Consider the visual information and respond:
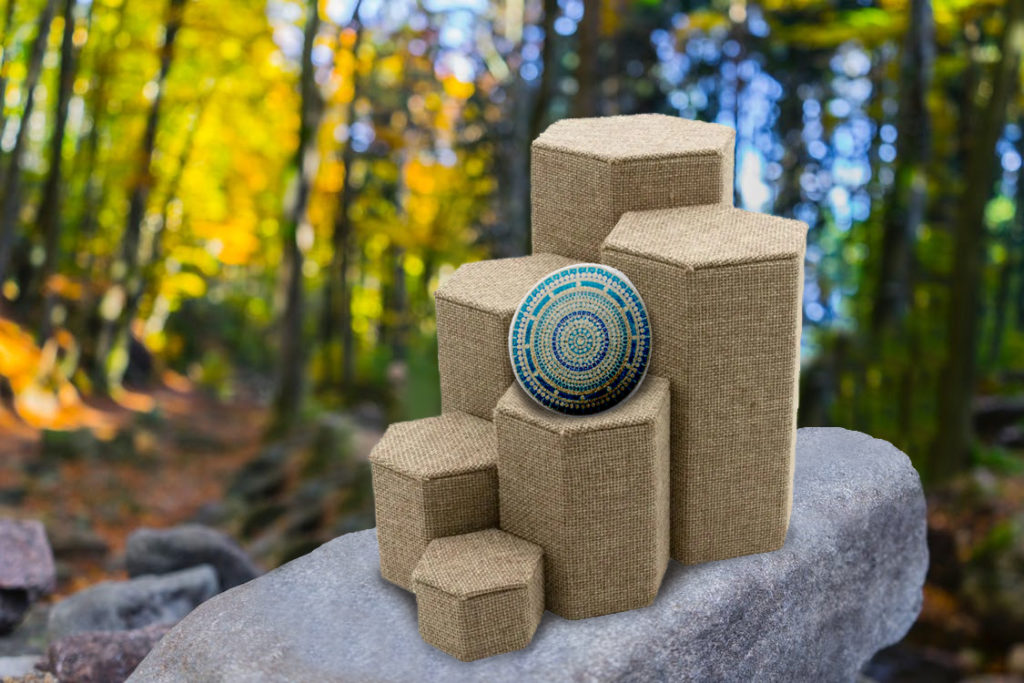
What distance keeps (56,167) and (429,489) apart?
8.37 metres

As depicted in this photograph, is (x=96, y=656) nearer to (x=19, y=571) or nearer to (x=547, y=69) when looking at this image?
(x=19, y=571)

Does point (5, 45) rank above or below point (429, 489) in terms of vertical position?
above

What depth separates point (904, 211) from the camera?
9.40m

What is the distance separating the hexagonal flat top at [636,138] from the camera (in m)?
3.05

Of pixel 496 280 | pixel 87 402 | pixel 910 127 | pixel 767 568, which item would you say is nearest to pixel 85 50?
pixel 87 402

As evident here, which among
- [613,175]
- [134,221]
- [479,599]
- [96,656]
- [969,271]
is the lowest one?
[96,656]

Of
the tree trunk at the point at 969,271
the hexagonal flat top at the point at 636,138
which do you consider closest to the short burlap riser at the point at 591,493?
the hexagonal flat top at the point at 636,138

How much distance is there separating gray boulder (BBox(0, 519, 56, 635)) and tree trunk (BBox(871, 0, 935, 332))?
7.22m

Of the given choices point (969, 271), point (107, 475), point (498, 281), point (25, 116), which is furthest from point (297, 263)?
point (498, 281)

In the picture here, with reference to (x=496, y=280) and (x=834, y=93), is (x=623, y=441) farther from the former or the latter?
(x=834, y=93)

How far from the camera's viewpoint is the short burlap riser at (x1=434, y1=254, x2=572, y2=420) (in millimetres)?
3021

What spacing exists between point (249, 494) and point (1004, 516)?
640 centimetres

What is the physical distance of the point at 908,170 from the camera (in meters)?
8.80

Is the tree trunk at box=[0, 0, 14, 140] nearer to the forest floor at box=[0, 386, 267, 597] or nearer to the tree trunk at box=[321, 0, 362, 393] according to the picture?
the forest floor at box=[0, 386, 267, 597]
